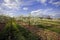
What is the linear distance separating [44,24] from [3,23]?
0.87m

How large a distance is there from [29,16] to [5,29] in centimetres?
58

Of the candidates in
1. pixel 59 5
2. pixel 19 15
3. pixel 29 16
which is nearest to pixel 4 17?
pixel 19 15

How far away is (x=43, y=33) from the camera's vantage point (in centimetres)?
266

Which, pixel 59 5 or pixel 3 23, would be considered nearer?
pixel 3 23

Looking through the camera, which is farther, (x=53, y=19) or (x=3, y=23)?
(x=53, y=19)

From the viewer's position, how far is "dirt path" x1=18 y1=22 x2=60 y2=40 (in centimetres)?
263

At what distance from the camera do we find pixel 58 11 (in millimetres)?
2773

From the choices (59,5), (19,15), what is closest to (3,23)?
(19,15)

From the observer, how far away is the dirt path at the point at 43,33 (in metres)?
2.63

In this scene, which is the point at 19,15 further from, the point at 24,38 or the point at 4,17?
the point at 24,38

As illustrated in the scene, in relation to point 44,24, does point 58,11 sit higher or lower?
higher

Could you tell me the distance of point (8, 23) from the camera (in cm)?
262

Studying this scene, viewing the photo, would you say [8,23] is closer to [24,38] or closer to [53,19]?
[24,38]

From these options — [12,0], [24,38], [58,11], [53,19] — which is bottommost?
[24,38]
